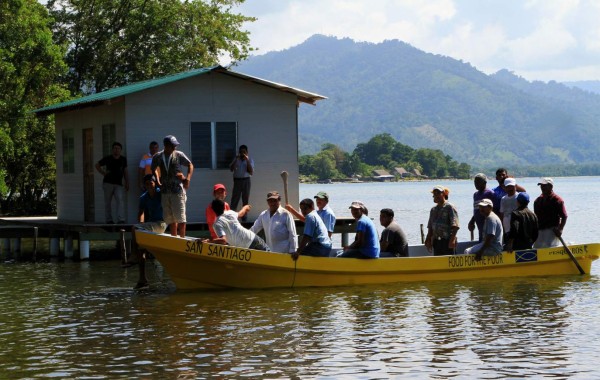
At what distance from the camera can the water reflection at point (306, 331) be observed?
11673 mm

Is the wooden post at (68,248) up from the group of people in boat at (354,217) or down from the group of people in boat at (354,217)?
down

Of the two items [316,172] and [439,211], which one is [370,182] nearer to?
[316,172]

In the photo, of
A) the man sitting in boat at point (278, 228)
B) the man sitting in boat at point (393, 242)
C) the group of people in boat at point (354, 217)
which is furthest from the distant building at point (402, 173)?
the man sitting in boat at point (278, 228)

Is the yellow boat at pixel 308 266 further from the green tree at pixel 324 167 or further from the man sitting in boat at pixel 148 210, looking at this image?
the green tree at pixel 324 167

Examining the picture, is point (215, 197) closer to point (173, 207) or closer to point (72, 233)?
point (173, 207)

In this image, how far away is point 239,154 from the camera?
23797mm

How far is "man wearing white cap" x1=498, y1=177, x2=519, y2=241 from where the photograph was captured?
63.4ft

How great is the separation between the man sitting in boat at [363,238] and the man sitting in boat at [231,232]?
170 centimetres

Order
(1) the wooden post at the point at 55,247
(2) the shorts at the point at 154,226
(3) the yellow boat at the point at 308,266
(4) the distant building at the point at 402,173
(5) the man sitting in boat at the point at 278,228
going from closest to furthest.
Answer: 1. (3) the yellow boat at the point at 308,266
2. (5) the man sitting in boat at the point at 278,228
3. (2) the shorts at the point at 154,226
4. (1) the wooden post at the point at 55,247
5. (4) the distant building at the point at 402,173

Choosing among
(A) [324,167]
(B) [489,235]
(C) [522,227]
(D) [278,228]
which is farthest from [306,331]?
(A) [324,167]

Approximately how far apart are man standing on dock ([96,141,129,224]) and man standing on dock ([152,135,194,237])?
16.1ft

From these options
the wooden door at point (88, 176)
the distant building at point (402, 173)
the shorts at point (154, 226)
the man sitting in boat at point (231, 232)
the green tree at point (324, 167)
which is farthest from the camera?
the distant building at point (402, 173)

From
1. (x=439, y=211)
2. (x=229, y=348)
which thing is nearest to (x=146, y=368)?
(x=229, y=348)

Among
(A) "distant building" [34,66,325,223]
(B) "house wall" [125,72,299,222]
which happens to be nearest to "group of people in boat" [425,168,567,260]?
(B) "house wall" [125,72,299,222]
